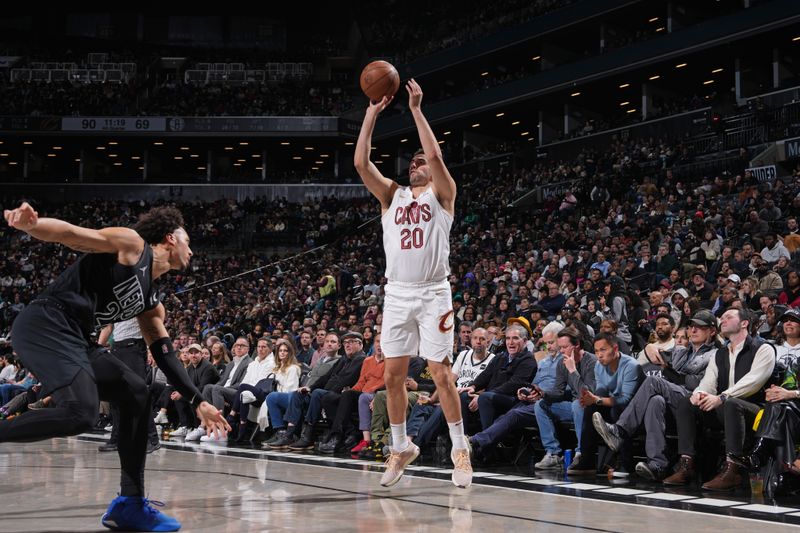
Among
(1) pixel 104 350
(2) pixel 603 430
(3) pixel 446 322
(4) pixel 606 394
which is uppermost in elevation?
(3) pixel 446 322

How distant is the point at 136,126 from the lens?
3794 centimetres

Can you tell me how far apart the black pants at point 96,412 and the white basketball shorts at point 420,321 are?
6.02 ft

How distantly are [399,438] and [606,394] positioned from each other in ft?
7.79

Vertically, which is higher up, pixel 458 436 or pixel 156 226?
pixel 156 226

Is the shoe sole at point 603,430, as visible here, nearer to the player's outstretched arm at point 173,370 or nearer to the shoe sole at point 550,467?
the shoe sole at point 550,467

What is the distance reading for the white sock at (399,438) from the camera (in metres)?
5.64

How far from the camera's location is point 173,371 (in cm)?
425

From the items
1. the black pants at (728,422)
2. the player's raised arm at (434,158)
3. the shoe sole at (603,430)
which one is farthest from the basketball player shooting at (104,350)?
the black pants at (728,422)

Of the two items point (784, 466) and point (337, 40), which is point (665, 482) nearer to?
Result: point (784, 466)

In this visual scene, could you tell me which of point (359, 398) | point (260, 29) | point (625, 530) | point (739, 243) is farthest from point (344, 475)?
point (260, 29)

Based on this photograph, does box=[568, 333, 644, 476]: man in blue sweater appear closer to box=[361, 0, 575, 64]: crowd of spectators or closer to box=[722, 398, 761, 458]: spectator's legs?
box=[722, 398, 761, 458]: spectator's legs

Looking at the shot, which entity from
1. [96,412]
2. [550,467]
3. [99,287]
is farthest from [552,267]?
[96,412]

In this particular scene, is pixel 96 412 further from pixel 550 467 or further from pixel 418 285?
pixel 550 467

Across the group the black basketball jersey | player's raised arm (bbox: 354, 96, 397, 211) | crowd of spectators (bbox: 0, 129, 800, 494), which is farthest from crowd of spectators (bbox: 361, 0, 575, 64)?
the black basketball jersey
